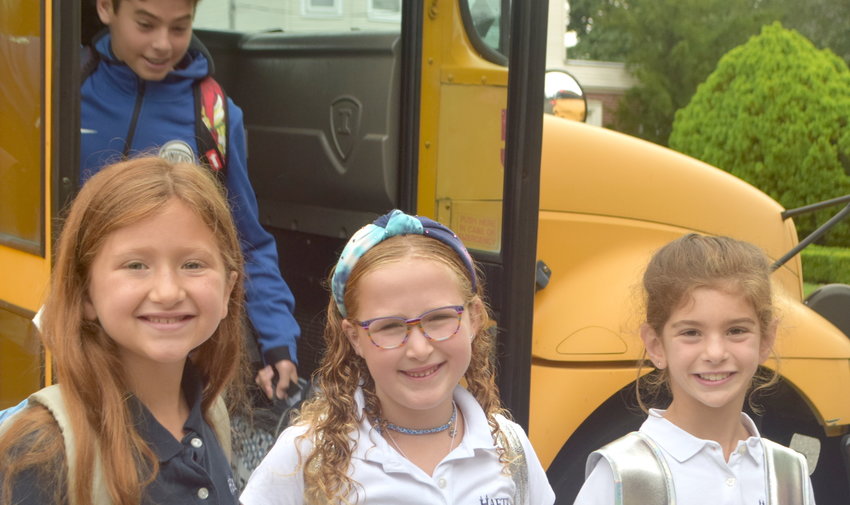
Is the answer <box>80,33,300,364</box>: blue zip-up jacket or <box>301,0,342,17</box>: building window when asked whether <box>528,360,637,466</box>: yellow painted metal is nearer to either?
<box>80,33,300,364</box>: blue zip-up jacket

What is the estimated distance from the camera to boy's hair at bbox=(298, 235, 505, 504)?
1.66 metres

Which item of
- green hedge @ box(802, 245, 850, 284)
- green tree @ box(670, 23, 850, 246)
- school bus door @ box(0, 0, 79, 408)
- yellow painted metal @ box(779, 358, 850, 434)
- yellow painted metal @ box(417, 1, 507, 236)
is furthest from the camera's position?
green tree @ box(670, 23, 850, 246)

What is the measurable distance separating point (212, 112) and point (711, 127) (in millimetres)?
15048

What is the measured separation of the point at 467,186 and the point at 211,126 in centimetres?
77

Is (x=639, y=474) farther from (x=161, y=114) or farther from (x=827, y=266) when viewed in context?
(x=827, y=266)

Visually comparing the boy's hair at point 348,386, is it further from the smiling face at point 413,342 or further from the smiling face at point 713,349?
the smiling face at point 713,349

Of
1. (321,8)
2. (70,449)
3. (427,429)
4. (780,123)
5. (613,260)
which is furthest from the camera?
(780,123)

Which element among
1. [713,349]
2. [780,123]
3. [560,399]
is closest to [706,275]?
[713,349]

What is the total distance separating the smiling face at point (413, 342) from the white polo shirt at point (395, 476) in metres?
0.09

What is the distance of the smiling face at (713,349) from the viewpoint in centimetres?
188

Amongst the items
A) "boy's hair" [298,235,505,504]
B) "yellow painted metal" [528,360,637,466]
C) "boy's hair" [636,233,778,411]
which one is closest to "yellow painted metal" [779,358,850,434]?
"yellow painted metal" [528,360,637,466]

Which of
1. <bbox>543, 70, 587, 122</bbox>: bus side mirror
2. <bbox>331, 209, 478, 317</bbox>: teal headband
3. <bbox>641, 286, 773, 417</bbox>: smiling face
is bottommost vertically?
<bbox>641, 286, 773, 417</bbox>: smiling face

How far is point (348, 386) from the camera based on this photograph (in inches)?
70.4

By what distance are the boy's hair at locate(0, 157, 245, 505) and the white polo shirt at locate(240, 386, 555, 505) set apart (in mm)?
194
